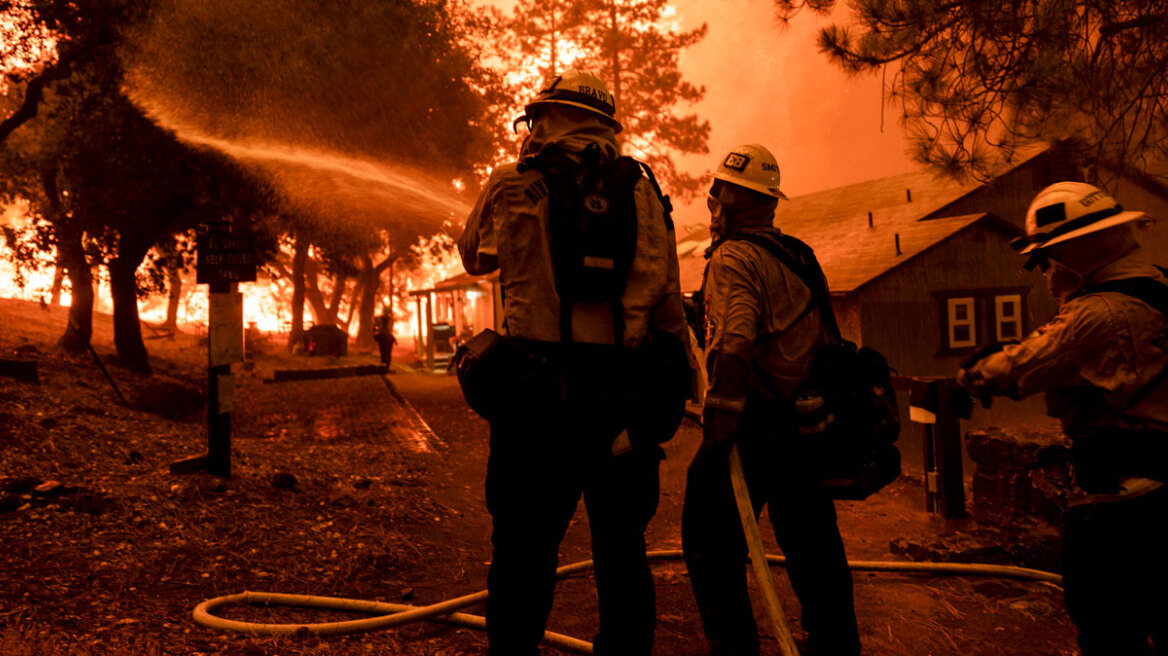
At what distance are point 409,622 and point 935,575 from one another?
293 centimetres

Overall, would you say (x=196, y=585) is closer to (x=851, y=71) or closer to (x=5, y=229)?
(x=851, y=71)

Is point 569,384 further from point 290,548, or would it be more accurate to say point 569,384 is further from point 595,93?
point 290,548

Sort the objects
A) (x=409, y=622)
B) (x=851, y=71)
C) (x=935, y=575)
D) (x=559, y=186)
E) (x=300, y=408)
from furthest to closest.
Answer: (x=300, y=408) → (x=851, y=71) → (x=935, y=575) → (x=409, y=622) → (x=559, y=186)

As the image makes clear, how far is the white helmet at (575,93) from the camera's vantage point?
8.48ft

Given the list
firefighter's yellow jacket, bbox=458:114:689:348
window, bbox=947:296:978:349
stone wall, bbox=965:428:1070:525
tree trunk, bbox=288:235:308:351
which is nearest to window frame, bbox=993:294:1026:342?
window, bbox=947:296:978:349

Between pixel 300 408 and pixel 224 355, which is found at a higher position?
pixel 224 355

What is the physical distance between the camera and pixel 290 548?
4.76 meters

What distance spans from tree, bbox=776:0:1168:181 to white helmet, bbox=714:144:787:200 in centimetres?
494

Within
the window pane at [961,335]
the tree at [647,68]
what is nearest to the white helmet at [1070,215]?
the window pane at [961,335]

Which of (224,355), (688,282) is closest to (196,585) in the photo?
(224,355)

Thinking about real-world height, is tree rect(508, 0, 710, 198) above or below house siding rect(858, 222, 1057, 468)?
above

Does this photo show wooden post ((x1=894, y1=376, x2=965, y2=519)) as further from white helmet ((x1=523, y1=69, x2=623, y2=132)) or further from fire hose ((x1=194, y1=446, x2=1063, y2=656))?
white helmet ((x1=523, y1=69, x2=623, y2=132))

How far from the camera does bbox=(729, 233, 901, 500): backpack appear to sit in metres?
2.85

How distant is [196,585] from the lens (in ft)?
13.1
